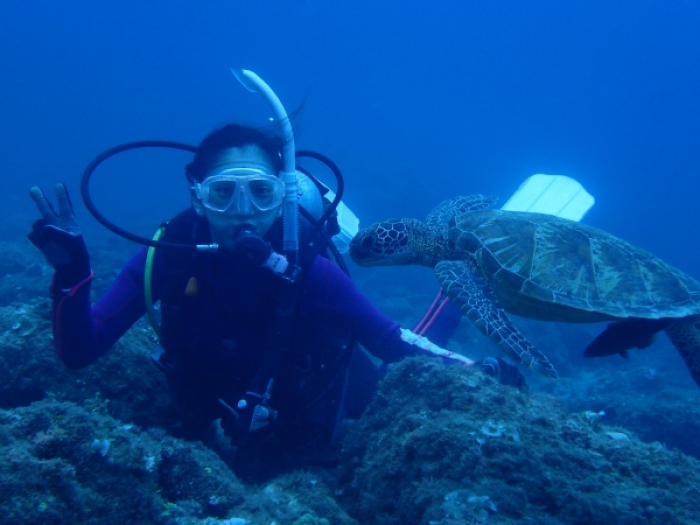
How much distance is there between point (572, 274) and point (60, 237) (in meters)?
3.83

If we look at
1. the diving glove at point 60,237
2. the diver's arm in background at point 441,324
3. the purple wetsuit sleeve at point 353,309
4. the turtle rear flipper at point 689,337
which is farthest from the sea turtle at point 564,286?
the diving glove at point 60,237

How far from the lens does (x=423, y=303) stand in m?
14.5

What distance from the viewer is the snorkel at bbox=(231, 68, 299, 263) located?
289cm

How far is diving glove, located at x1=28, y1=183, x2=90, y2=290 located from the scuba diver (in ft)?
1.31

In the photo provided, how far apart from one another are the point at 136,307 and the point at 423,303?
12.4 metres

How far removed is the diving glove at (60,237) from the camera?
2129 millimetres

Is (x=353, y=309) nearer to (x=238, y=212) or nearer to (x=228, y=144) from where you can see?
(x=238, y=212)

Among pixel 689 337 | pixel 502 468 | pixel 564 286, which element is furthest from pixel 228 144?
pixel 689 337

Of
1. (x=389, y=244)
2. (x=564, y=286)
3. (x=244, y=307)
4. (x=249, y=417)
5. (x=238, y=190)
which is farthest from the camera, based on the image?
(x=389, y=244)

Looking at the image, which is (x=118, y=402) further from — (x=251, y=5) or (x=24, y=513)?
(x=251, y=5)

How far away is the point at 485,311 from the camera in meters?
3.30

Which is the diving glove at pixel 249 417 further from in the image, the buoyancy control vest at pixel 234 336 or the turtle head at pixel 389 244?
the turtle head at pixel 389 244

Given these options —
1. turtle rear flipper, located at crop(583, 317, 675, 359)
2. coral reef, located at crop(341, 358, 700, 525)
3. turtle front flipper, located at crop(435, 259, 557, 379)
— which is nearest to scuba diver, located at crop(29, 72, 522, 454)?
coral reef, located at crop(341, 358, 700, 525)

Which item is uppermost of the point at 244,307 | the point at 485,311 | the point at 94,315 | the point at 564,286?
the point at 564,286
